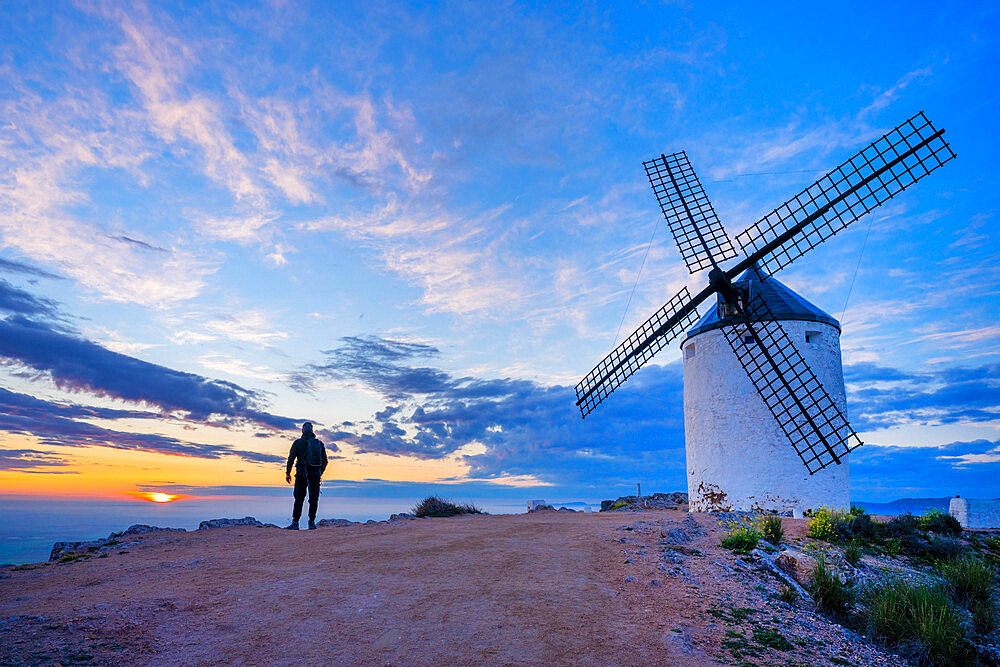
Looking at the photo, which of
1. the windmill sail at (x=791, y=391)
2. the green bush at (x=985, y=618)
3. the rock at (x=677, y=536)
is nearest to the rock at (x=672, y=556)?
the rock at (x=677, y=536)

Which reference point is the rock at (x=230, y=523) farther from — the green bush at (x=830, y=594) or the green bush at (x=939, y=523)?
the green bush at (x=939, y=523)

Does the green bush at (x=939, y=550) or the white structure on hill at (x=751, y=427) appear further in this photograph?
the white structure on hill at (x=751, y=427)

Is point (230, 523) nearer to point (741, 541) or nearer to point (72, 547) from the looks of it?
point (72, 547)

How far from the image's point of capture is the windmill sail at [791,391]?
770 inches

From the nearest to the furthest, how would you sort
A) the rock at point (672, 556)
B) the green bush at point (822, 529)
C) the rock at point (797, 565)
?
the rock at point (672, 556), the rock at point (797, 565), the green bush at point (822, 529)

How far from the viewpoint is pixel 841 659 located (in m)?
7.93

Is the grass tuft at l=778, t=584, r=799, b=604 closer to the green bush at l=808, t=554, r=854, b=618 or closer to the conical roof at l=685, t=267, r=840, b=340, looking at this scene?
the green bush at l=808, t=554, r=854, b=618

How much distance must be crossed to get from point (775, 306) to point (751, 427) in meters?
4.85

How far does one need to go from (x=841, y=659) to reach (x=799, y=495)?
13510mm

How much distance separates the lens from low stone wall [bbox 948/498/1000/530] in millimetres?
19156

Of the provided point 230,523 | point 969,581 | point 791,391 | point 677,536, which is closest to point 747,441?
point 791,391

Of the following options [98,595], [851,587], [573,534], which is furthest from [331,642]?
[851,587]

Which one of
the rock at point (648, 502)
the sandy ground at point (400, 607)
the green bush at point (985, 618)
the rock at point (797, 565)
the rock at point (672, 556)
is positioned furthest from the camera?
the rock at point (648, 502)

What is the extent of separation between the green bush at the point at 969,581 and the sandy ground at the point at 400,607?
5890mm
